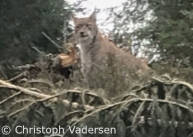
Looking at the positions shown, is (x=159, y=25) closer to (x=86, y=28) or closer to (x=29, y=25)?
(x=86, y=28)

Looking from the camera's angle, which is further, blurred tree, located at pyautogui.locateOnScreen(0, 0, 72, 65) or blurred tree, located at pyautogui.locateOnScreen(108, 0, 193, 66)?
blurred tree, located at pyautogui.locateOnScreen(0, 0, 72, 65)

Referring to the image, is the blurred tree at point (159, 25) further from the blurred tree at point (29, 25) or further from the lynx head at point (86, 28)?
the blurred tree at point (29, 25)

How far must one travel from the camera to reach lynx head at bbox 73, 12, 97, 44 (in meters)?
10.1

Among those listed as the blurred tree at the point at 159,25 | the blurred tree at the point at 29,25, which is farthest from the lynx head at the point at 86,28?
the blurred tree at the point at 29,25

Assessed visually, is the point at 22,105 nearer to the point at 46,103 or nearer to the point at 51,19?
the point at 46,103

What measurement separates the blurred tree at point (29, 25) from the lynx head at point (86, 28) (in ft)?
15.9

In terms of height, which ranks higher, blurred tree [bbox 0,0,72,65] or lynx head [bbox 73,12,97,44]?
lynx head [bbox 73,12,97,44]

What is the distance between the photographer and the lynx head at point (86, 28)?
1009 centimetres

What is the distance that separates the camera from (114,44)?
8.83m

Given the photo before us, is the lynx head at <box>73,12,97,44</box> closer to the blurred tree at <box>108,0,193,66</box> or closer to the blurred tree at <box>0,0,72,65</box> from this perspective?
the blurred tree at <box>108,0,193,66</box>

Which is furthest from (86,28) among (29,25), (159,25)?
(29,25)

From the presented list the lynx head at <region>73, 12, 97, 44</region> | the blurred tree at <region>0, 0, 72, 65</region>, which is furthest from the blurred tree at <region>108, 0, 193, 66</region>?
the blurred tree at <region>0, 0, 72, 65</region>

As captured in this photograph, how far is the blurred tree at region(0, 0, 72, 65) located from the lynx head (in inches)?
191

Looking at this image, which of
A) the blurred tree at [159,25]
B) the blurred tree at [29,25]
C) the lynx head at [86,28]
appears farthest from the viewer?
the blurred tree at [29,25]
